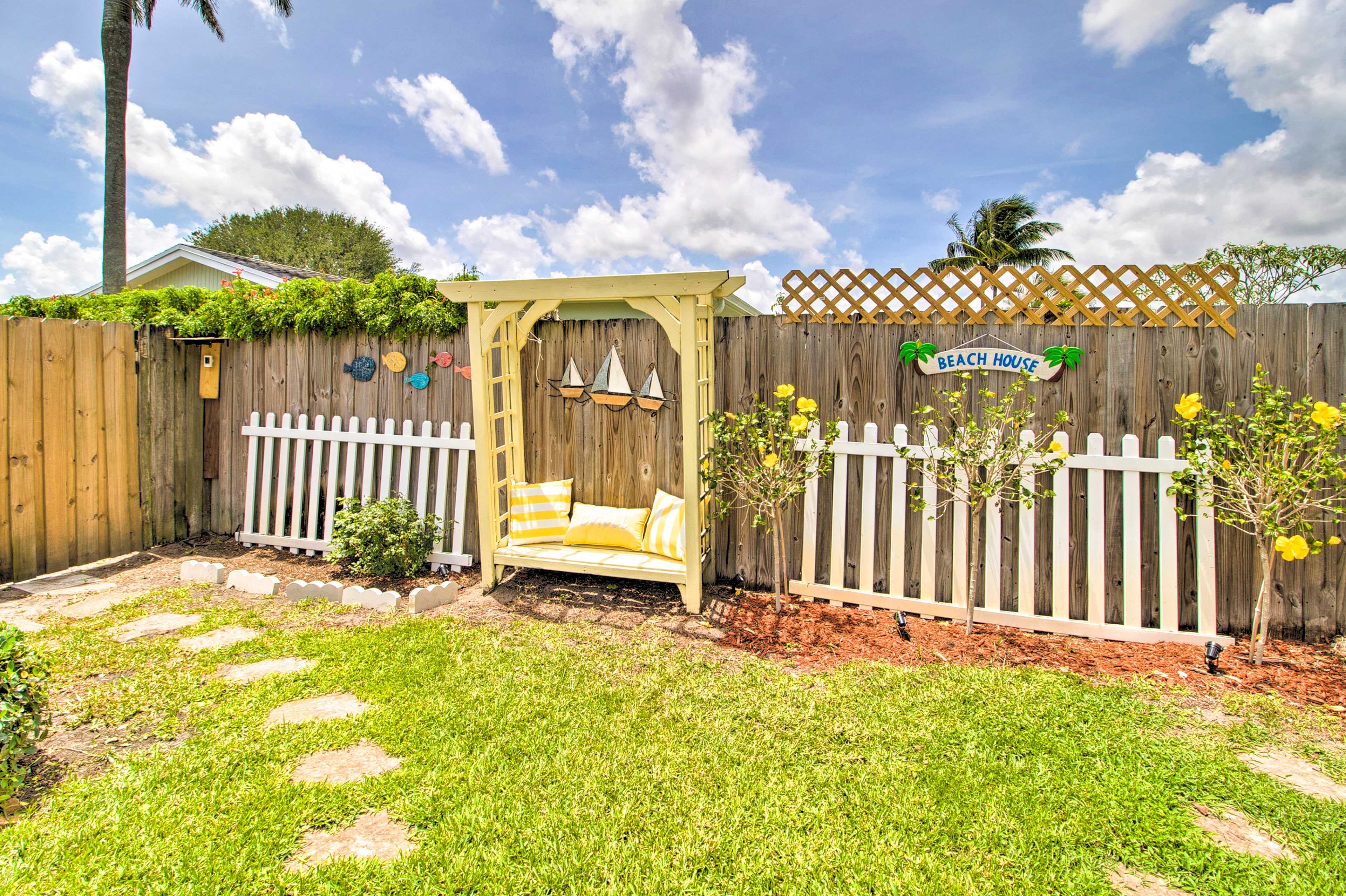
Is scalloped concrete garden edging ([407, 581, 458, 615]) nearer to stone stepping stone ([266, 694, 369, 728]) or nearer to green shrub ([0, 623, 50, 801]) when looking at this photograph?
stone stepping stone ([266, 694, 369, 728])

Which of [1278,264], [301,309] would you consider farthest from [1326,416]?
[1278,264]

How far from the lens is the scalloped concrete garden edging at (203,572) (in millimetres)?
4512

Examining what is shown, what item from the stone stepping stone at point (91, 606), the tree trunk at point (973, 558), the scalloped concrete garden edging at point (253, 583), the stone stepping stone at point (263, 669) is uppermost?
the tree trunk at point (973, 558)

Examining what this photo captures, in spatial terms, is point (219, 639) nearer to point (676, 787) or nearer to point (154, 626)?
point (154, 626)

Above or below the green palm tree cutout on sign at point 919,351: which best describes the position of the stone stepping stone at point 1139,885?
below

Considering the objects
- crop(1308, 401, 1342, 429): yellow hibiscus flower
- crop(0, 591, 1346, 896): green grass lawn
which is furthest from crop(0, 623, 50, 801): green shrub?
crop(1308, 401, 1342, 429): yellow hibiscus flower

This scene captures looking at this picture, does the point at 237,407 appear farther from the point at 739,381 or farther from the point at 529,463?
the point at 739,381

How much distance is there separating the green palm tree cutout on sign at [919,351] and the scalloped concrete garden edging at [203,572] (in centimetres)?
520

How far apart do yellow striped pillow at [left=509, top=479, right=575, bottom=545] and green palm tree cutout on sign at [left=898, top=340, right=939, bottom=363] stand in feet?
8.70

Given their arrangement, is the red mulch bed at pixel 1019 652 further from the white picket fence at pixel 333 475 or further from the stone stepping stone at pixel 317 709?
the white picket fence at pixel 333 475

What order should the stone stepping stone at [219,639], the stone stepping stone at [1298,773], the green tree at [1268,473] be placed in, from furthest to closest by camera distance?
the stone stepping stone at [219,639] < the green tree at [1268,473] < the stone stepping stone at [1298,773]

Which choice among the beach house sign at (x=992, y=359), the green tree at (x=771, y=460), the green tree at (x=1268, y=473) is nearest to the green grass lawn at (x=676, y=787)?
the green tree at (x=1268, y=473)

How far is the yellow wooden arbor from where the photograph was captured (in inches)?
150

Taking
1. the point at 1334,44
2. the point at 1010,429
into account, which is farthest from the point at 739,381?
the point at 1334,44
